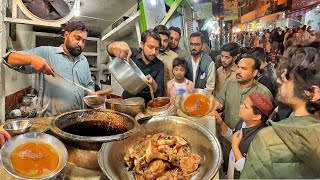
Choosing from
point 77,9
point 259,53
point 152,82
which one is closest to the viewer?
point 259,53

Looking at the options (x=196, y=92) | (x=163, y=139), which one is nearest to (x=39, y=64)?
(x=163, y=139)

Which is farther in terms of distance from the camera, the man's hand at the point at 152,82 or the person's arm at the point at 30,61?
the man's hand at the point at 152,82

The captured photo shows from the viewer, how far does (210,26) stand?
1560mm

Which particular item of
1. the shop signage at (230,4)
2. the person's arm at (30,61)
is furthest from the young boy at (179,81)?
the person's arm at (30,61)

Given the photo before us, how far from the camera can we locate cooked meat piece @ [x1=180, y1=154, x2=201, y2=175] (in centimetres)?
100

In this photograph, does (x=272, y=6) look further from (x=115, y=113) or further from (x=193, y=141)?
(x=115, y=113)

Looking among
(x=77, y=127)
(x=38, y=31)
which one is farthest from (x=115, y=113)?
(x=38, y=31)

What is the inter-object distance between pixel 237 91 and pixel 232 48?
12.1 inches

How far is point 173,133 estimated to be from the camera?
1213mm

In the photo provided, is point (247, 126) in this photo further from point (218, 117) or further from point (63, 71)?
point (63, 71)

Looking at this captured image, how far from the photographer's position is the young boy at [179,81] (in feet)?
5.35

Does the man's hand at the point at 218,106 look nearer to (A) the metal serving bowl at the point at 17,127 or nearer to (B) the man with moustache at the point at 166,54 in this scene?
(B) the man with moustache at the point at 166,54

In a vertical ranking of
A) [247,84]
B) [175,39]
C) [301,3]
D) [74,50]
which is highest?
[301,3]

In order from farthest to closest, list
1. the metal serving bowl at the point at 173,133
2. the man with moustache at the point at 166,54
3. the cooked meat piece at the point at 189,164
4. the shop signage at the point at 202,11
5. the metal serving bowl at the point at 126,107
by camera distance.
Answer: the man with moustache at the point at 166,54
the shop signage at the point at 202,11
the metal serving bowl at the point at 126,107
the cooked meat piece at the point at 189,164
the metal serving bowl at the point at 173,133
